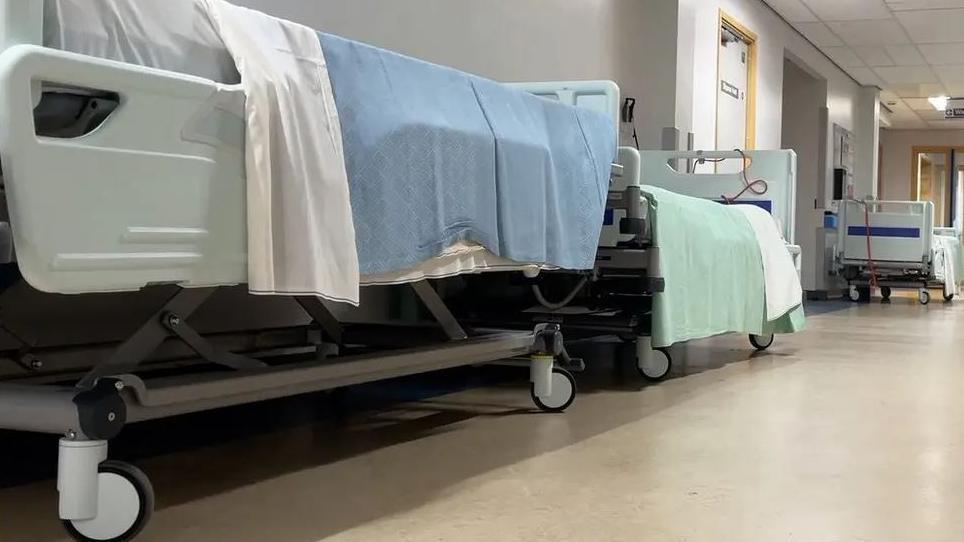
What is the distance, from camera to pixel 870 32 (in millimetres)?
8883

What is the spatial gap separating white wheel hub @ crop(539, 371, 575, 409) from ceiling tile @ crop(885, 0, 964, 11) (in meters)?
6.69

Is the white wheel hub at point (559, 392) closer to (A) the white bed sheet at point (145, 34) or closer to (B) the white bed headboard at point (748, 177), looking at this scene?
(A) the white bed sheet at point (145, 34)

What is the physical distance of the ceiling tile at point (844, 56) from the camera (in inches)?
380

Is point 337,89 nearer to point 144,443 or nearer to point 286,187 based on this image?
point 286,187

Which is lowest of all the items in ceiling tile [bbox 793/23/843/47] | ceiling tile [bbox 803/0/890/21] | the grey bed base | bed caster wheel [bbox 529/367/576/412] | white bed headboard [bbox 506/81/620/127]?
bed caster wheel [bbox 529/367/576/412]

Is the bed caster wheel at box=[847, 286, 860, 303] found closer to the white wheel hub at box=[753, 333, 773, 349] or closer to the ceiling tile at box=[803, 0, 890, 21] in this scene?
the ceiling tile at box=[803, 0, 890, 21]

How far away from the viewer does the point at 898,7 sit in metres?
7.95

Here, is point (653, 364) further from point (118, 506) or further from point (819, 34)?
point (819, 34)

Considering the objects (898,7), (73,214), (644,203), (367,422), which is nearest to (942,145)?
(898,7)

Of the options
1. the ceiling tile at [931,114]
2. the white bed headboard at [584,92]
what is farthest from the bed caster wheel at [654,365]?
the ceiling tile at [931,114]

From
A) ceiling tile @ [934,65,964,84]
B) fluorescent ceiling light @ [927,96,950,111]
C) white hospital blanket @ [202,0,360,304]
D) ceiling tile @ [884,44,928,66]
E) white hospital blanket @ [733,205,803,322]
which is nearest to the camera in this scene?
white hospital blanket @ [202,0,360,304]

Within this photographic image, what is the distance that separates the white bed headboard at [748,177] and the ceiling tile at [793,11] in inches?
151

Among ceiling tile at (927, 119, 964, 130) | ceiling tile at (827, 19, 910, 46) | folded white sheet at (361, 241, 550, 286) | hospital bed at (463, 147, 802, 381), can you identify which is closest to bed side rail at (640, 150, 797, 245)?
hospital bed at (463, 147, 802, 381)

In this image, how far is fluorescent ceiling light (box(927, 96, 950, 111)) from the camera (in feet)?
40.5
